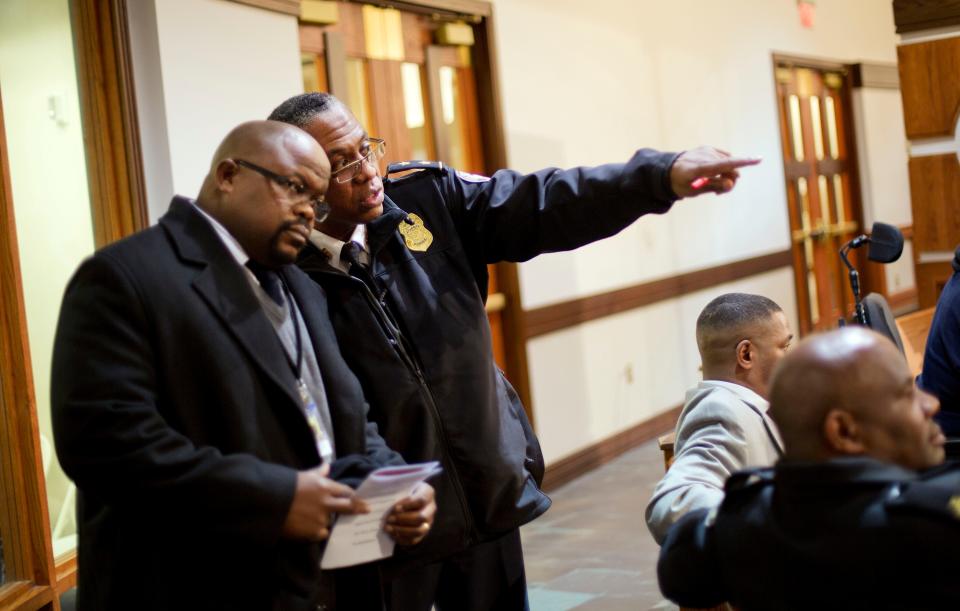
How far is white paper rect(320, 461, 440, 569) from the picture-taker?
1.84 metres

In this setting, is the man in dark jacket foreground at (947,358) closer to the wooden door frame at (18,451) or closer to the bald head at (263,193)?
the bald head at (263,193)

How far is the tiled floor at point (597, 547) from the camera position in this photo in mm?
4332

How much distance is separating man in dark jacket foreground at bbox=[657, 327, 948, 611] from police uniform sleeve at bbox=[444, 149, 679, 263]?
0.67 meters

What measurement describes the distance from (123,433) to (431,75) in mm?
4416

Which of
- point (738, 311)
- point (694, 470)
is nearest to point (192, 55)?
point (738, 311)

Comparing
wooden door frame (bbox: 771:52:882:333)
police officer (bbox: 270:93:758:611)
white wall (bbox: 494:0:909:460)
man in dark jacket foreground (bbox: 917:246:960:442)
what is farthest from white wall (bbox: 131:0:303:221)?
wooden door frame (bbox: 771:52:882:333)

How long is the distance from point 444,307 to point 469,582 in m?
0.60

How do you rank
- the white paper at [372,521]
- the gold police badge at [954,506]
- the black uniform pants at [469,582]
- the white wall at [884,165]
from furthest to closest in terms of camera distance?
the white wall at [884,165] → the black uniform pants at [469,582] → the white paper at [372,521] → the gold police badge at [954,506]

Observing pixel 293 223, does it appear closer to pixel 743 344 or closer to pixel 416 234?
pixel 416 234

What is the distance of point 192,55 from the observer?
4.20m

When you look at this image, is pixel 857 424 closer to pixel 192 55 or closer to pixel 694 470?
pixel 694 470

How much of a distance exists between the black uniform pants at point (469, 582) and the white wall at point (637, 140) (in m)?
3.70

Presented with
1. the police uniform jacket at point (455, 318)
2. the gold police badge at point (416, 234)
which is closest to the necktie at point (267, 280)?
the police uniform jacket at point (455, 318)

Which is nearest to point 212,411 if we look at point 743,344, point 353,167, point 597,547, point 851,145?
point 353,167
